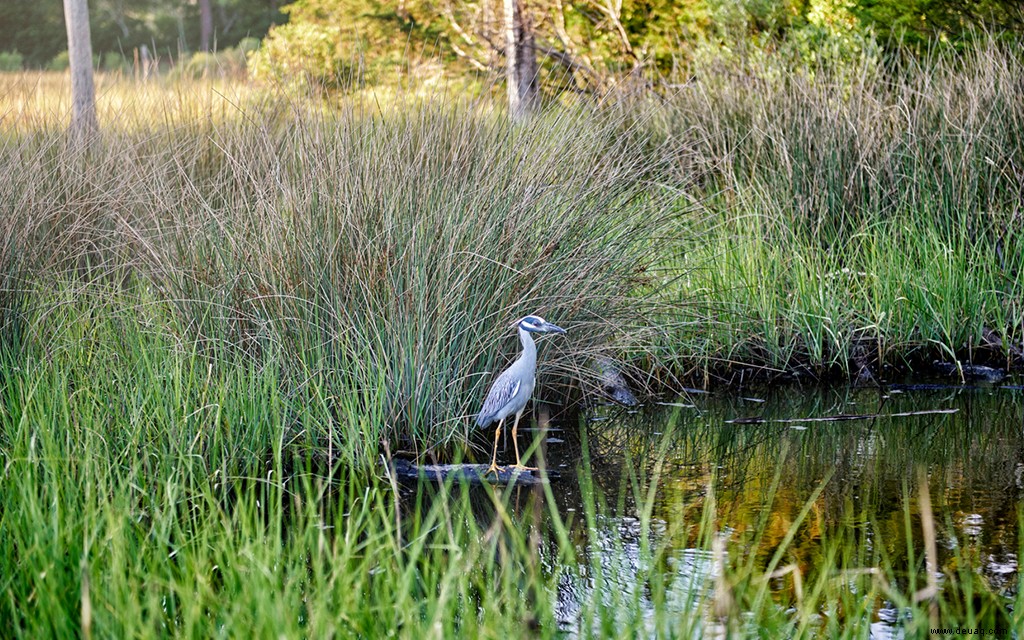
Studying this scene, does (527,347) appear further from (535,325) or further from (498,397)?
(498,397)

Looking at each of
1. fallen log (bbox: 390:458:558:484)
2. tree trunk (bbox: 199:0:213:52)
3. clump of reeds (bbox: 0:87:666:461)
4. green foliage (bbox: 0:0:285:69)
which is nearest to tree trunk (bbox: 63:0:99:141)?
clump of reeds (bbox: 0:87:666:461)

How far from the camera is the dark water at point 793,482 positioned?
323 cm

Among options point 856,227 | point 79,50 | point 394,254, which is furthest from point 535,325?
point 79,50

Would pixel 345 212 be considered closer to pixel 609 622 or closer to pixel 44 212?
pixel 44 212

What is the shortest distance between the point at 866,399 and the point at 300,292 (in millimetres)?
2702

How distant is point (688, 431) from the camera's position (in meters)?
4.85

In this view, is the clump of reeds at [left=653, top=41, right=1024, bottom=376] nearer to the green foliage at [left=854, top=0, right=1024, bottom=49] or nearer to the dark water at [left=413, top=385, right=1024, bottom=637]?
the dark water at [left=413, top=385, right=1024, bottom=637]

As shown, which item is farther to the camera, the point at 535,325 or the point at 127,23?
the point at 127,23

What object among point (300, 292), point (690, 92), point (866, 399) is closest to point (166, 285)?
point (300, 292)

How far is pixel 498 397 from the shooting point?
162 inches

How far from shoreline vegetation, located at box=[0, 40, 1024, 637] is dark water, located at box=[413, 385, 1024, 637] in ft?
0.29

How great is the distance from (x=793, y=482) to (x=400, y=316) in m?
1.55

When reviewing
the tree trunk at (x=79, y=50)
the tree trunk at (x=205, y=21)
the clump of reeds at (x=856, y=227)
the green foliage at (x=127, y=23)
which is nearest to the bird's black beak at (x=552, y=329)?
the clump of reeds at (x=856, y=227)

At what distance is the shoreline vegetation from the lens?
2.47 metres
